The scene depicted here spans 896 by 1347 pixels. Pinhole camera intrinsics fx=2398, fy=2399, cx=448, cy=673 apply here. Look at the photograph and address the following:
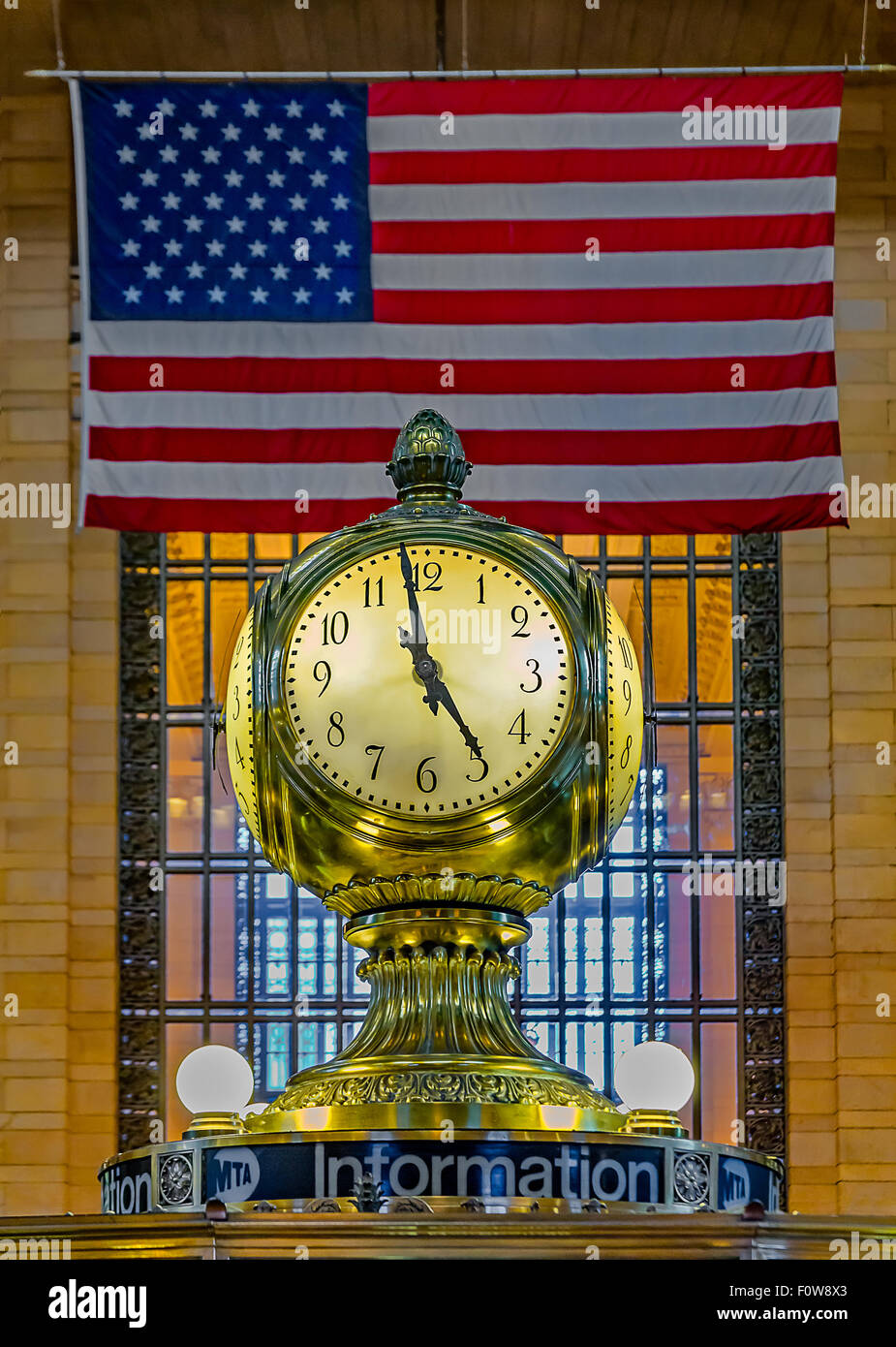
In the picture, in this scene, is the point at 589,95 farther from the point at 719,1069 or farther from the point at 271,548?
the point at 719,1069

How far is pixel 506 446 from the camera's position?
972 cm

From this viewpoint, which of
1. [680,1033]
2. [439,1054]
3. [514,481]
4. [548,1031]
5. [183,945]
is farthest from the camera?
[183,945]

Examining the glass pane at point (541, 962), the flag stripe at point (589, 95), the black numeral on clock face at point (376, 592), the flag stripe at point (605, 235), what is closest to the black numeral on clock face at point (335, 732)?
the black numeral on clock face at point (376, 592)

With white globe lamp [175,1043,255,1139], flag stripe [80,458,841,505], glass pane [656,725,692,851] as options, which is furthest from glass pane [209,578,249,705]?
white globe lamp [175,1043,255,1139]

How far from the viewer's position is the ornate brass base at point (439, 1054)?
2.00 m

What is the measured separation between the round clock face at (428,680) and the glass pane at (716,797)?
45.5 feet

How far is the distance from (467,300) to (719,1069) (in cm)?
713

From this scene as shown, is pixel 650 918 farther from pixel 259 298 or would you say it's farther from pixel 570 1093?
pixel 570 1093

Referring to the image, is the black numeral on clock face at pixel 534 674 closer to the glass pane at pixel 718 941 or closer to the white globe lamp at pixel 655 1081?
the white globe lamp at pixel 655 1081

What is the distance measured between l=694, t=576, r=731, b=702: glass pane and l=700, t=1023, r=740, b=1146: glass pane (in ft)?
7.31

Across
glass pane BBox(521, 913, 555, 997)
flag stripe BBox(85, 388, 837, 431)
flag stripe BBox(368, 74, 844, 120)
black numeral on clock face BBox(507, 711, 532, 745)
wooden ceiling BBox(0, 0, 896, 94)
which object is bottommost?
black numeral on clock face BBox(507, 711, 532, 745)

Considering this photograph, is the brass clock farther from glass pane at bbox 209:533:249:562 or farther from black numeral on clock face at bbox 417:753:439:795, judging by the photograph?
glass pane at bbox 209:533:249:562

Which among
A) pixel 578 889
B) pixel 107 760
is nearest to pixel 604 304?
pixel 578 889

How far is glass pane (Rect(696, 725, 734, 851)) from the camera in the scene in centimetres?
1596
